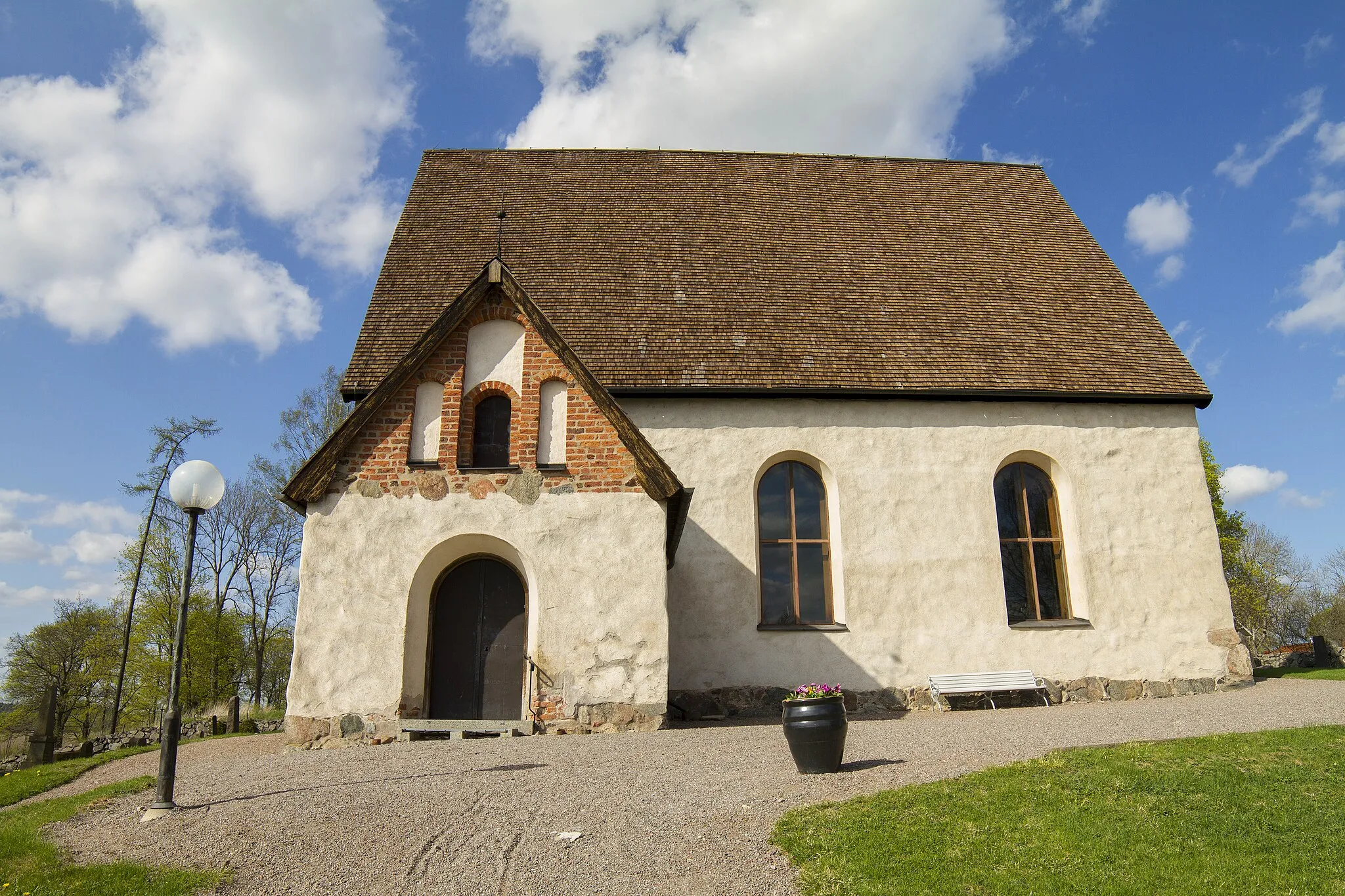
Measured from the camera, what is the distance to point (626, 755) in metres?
8.81

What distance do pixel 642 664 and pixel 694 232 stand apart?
10191 millimetres

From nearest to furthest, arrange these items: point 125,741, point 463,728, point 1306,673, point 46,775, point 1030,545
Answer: point 463,728, point 46,775, point 1030,545, point 125,741, point 1306,673

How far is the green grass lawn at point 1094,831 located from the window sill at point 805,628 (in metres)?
5.66

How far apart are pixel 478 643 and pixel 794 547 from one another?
5542mm

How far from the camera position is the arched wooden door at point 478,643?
11.1 m

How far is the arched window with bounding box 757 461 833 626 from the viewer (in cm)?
1366

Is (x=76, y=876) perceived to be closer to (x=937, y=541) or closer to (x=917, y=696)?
(x=917, y=696)

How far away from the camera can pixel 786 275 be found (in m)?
16.3

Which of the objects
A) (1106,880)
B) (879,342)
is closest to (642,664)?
(1106,880)

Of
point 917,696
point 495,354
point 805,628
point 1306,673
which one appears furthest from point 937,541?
point 1306,673

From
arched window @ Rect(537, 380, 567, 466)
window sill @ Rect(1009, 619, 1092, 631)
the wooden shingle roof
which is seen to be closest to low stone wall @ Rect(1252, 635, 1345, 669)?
the wooden shingle roof

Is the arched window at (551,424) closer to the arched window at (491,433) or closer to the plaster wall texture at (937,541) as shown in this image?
the arched window at (491,433)

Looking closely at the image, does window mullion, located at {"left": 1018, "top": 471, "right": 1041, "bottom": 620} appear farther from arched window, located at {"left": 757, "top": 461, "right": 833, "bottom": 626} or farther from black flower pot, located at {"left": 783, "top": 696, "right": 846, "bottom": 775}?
black flower pot, located at {"left": 783, "top": 696, "right": 846, "bottom": 775}

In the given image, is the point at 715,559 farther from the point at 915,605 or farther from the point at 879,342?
the point at 879,342
